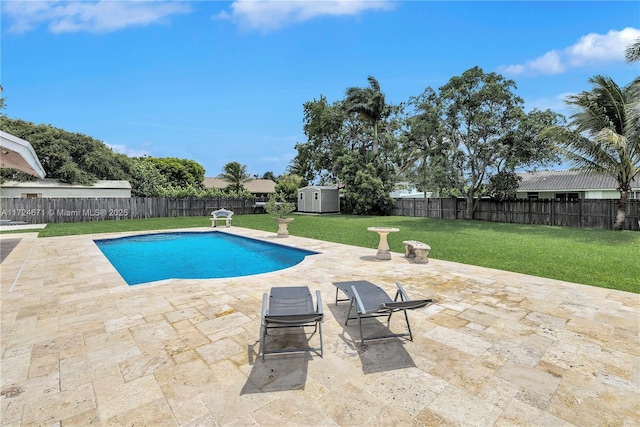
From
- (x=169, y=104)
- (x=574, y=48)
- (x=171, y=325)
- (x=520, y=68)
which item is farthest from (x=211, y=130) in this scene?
(x=171, y=325)

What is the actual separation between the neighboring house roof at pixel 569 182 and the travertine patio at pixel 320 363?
62.7 feet

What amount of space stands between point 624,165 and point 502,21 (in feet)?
26.2

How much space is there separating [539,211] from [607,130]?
6113 millimetres

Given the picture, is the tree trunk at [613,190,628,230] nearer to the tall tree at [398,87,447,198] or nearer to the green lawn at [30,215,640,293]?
the green lawn at [30,215,640,293]

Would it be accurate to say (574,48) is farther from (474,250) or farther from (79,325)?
(79,325)

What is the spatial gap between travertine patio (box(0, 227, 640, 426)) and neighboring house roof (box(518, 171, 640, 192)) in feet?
62.7

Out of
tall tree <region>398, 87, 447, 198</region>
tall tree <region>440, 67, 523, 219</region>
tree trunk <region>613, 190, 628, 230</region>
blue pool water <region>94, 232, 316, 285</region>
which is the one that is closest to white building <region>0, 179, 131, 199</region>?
blue pool water <region>94, 232, 316, 285</region>

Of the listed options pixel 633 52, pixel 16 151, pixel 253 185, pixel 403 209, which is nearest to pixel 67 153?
pixel 16 151

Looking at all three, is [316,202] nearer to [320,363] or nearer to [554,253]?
[554,253]

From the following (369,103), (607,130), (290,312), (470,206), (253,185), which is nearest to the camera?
(290,312)

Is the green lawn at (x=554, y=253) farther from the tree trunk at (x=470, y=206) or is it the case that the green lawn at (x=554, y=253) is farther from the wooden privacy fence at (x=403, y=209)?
the tree trunk at (x=470, y=206)

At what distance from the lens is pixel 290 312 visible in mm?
3219

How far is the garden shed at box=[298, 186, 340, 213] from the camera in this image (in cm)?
2631

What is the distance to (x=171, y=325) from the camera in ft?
11.8
